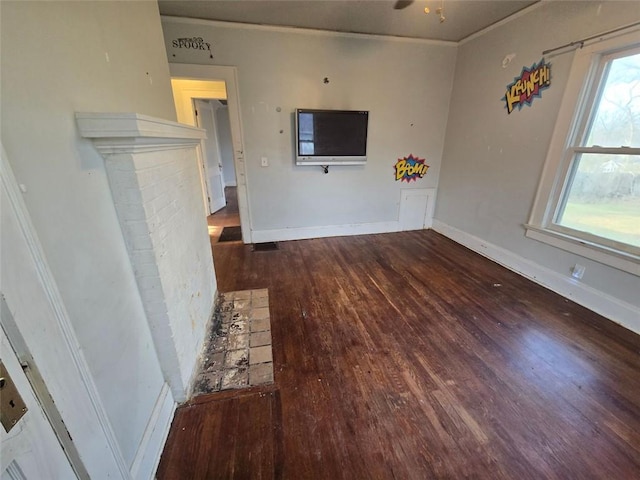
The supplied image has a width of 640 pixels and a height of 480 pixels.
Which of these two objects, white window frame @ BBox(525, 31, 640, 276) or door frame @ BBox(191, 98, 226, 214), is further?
door frame @ BBox(191, 98, 226, 214)

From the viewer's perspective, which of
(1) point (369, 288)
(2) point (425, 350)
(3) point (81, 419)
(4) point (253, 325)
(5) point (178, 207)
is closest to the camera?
(3) point (81, 419)

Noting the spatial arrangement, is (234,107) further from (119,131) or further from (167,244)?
(119,131)

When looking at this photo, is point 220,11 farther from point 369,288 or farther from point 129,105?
point 369,288

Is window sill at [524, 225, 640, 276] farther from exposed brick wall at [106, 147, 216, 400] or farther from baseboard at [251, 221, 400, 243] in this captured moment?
exposed brick wall at [106, 147, 216, 400]

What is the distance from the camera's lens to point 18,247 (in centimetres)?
53

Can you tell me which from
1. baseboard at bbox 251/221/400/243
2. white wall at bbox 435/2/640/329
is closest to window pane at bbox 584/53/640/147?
white wall at bbox 435/2/640/329

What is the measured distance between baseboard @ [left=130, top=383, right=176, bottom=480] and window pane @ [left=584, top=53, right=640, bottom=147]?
3.45 m

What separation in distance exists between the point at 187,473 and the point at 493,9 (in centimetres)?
424

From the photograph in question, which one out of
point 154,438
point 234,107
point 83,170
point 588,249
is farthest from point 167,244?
point 588,249

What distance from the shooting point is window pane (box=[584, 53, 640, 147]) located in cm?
196

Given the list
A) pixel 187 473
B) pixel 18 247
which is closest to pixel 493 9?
pixel 18 247

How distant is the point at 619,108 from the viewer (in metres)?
2.04

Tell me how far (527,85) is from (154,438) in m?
3.93

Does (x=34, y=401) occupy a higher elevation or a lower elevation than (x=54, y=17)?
lower
